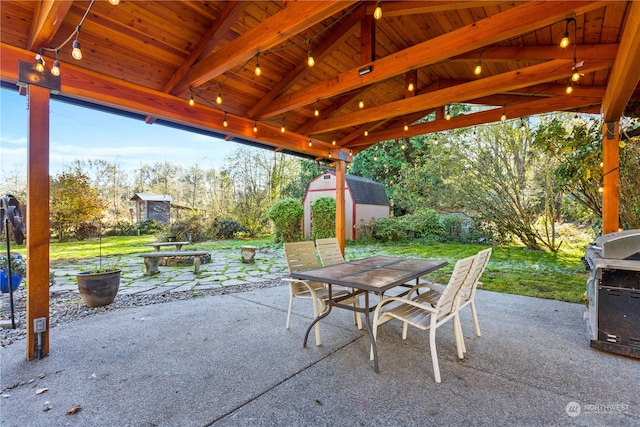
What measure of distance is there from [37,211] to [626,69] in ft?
16.6

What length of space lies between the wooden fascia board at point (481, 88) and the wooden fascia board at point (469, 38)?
3.20 feet

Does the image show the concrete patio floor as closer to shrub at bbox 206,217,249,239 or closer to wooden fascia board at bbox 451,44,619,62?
wooden fascia board at bbox 451,44,619,62

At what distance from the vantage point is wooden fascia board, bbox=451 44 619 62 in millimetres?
2914

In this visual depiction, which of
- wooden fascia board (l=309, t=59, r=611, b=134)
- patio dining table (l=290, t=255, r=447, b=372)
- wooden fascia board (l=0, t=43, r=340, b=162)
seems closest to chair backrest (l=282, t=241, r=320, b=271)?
patio dining table (l=290, t=255, r=447, b=372)

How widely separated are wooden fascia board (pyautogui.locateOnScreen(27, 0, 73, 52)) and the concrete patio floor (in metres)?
2.69

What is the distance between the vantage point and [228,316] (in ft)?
11.4

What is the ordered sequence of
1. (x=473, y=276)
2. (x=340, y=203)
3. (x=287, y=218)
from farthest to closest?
(x=287, y=218)
(x=340, y=203)
(x=473, y=276)

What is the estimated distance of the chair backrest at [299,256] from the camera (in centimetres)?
325

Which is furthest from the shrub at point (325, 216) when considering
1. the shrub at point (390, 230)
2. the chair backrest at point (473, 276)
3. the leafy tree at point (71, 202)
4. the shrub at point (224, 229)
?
the leafy tree at point (71, 202)

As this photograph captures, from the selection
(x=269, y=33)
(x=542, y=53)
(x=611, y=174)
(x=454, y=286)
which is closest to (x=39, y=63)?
(x=269, y=33)

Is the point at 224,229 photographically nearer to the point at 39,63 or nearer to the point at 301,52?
the point at 301,52

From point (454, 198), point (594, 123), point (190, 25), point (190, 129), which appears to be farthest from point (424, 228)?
point (190, 25)

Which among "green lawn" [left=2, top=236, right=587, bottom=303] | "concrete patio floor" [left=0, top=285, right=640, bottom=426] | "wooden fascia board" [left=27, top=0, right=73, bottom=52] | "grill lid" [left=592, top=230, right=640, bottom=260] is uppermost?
"wooden fascia board" [left=27, top=0, right=73, bottom=52]

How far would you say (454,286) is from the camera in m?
2.15
